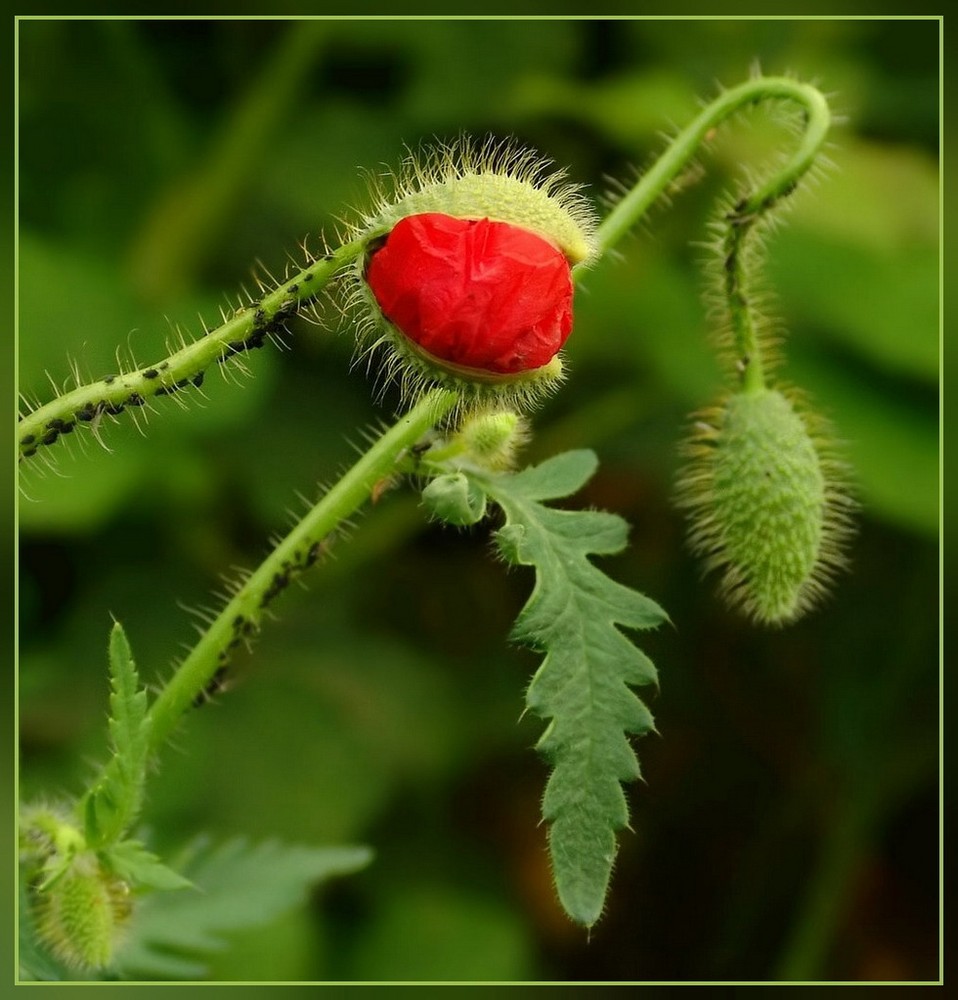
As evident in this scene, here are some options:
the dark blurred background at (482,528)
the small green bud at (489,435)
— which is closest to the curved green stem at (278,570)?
the small green bud at (489,435)

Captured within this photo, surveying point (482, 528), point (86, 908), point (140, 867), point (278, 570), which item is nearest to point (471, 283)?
point (278, 570)

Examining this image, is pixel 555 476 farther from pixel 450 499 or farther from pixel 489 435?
pixel 450 499

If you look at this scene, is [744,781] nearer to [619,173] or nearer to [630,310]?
[630,310]

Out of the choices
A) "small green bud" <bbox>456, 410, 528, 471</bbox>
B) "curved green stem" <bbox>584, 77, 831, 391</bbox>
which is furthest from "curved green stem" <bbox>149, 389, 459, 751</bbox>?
"curved green stem" <bbox>584, 77, 831, 391</bbox>

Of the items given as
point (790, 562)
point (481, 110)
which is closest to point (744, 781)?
point (790, 562)

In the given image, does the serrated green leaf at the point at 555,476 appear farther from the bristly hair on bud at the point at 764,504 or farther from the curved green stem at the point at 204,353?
the curved green stem at the point at 204,353
